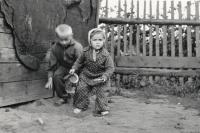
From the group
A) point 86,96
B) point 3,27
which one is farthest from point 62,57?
point 3,27

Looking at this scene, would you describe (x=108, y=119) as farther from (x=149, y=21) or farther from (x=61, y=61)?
(x=149, y=21)

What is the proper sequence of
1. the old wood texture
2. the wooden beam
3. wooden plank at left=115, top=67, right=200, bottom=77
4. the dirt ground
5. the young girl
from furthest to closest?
the wooden beam → wooden plank at left=115, top=67, right=200, bottom=77 → the young girl → the old wood texture → the dirt ground

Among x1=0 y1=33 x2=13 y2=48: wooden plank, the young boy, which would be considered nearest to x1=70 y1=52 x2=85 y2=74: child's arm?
the young boy

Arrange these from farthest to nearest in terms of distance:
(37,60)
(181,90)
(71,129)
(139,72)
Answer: (139,72) < (181,90) < (37,60) < (71,129)

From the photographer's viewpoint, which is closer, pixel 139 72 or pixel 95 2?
pixel 95 2

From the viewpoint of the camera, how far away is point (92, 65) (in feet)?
14.1

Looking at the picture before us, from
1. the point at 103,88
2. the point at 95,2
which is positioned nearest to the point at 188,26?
the point at 95,2

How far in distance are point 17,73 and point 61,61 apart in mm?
714

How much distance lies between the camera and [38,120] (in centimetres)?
361

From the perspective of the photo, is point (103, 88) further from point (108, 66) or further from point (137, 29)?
point (137, 29)

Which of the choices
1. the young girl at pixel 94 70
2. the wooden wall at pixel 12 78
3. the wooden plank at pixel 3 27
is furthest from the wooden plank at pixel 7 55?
the young girl at pixel 94 70

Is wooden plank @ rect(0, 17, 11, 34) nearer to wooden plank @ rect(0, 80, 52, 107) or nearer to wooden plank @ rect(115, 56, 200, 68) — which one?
wooden plank @ rect(0, 80, 52, 107)

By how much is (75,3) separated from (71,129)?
2449 millimetres

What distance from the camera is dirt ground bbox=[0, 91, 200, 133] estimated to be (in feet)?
11.2
